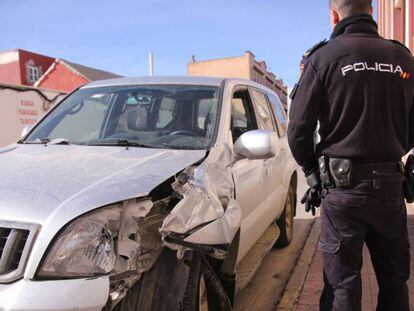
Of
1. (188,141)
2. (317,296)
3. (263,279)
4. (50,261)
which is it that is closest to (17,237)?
(50,261)

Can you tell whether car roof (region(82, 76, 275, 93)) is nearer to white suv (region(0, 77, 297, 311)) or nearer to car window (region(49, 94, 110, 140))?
white suv (region(0, 77, 297, 311))

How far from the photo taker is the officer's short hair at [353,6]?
247cm

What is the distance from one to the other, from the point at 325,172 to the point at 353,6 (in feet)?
2.95

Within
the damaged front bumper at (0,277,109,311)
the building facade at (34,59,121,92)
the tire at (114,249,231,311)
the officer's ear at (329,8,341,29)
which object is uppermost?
the building facade at (34,59,121,92)

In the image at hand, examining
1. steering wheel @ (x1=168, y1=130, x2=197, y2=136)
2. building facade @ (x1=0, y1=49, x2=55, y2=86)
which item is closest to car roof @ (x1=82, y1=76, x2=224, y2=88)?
steering wheel @ (x1=168, y1=130, x2=197, y2=136)

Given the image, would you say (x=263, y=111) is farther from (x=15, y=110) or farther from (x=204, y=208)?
(x=15, y=110)

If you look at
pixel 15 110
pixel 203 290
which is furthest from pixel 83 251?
pixel 15 110

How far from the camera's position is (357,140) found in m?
2.34

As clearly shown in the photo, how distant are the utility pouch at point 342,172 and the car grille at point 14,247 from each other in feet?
4.77

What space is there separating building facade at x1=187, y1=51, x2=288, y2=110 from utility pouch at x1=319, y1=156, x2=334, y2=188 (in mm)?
31829

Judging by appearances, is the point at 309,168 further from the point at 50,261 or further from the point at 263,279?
the point at 263,279

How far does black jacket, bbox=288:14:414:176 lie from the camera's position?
2.34 meters

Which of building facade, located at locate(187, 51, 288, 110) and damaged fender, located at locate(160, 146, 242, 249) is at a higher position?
building facade, located at locate(187, 51, 288, 110)

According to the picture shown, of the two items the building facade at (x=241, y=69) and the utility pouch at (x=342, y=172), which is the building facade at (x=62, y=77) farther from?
the utility pouch at (x=342, y=172)
